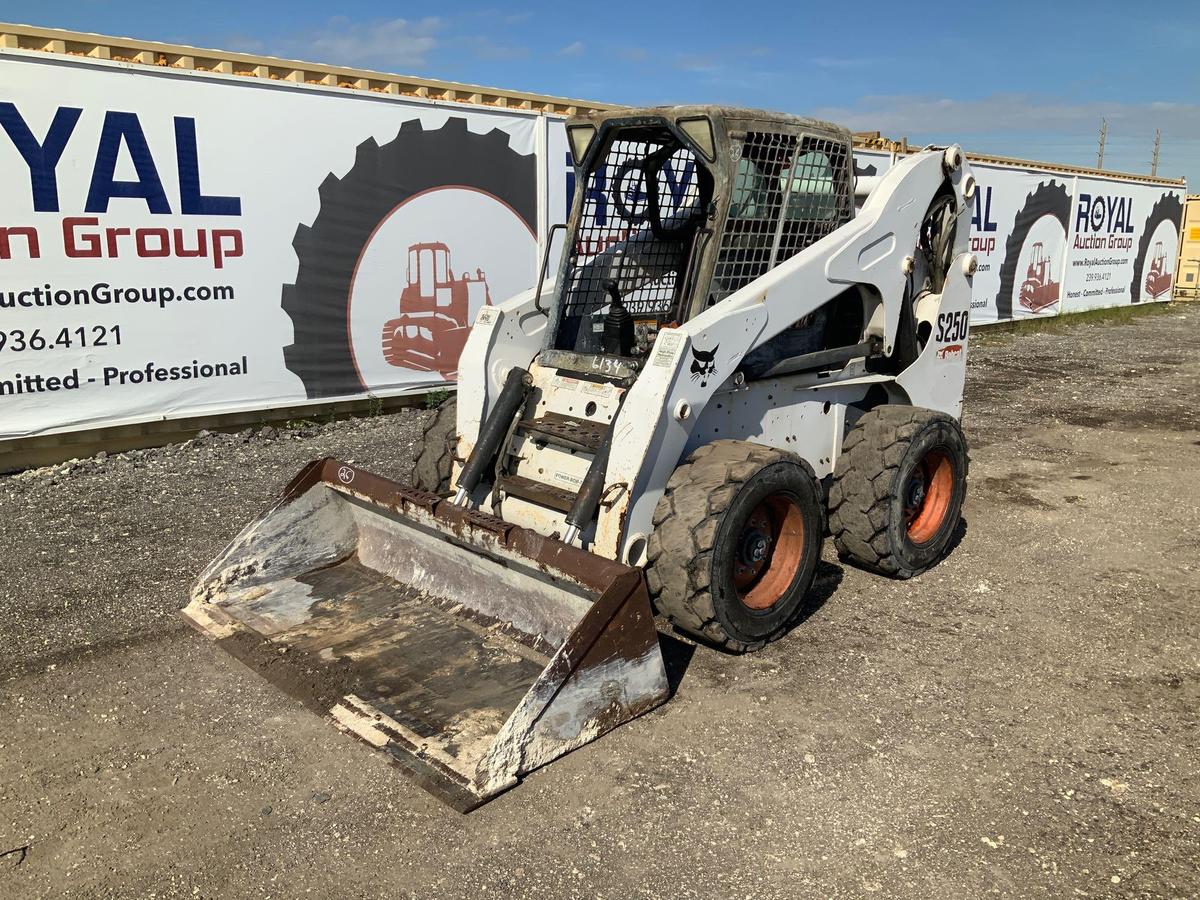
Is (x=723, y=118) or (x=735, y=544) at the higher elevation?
(x=723, y=118)

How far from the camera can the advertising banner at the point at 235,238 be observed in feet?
23.1

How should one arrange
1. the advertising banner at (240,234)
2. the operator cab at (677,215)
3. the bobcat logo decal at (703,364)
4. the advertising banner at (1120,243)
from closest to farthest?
the bobcat logo decal at (703,364) → the operator cab at (677,215) → the advertising banner at (240,234) → the advertising banner at (1120,243)

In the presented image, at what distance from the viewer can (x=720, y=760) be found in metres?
3.62

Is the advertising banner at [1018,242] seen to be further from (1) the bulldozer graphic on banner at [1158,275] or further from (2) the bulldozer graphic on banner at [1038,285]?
(1) the bulldozer graphic on banner at [1158,275]

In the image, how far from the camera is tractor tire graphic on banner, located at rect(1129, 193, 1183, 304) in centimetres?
2100

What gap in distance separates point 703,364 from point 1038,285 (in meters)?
15.4

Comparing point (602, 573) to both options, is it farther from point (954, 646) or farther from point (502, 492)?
point (954, 646)

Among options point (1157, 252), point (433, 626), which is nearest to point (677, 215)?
point (433, 626)

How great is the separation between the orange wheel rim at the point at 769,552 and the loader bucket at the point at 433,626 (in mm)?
809

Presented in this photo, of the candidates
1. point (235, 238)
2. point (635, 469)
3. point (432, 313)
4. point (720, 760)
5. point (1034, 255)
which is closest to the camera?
point (720, 760)

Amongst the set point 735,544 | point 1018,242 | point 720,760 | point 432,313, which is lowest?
point 720,760

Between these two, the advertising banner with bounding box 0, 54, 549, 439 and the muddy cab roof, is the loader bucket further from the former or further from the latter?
the advertising banner with bounding box 0, 54, 549, 439

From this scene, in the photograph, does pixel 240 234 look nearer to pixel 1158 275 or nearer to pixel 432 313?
pixel 432 313

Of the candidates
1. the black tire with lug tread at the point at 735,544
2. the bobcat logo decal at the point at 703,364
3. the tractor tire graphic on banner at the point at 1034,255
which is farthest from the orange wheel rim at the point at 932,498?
the tractor tire graphic on banner at the point at 1034,255
